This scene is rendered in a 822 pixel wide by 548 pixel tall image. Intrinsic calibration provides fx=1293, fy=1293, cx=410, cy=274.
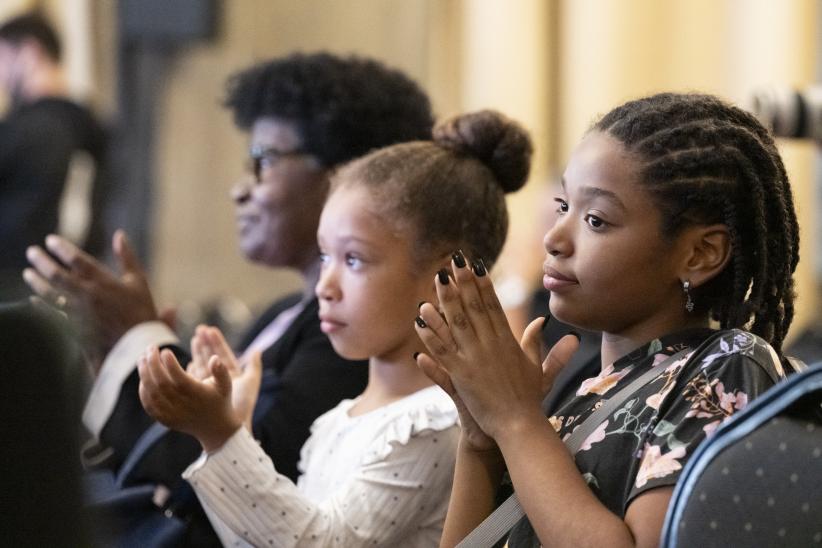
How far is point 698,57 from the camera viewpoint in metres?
5.81

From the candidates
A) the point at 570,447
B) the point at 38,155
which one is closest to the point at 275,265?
the point at 570,447

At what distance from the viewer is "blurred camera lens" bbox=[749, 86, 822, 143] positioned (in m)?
2.48

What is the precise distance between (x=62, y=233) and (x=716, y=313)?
12.3 ft

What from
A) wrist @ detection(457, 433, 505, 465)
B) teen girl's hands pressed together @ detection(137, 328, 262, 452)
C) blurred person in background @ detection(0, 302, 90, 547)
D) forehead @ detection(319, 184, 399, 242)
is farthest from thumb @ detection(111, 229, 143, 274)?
blurred person in background @ detection(0, 302, 90, 547)

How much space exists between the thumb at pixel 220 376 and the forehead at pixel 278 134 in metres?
0.95

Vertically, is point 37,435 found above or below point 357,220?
above

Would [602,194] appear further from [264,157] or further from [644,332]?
[264,157]

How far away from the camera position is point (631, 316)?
4.97ft

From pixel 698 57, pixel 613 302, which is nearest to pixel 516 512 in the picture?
pixel 613 302

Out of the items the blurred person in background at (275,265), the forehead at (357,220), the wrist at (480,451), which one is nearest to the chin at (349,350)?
the forehead at (357,220)

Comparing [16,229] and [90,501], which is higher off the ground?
[90,501]

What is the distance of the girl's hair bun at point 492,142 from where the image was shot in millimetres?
2016

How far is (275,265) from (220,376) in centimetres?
92

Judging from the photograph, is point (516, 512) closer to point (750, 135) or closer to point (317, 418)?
point (750, 135)
